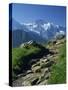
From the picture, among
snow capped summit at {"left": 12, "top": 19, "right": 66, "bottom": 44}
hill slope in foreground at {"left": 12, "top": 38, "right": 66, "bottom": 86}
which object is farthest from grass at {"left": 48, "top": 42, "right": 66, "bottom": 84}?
snow capped summit at {"left": 12, "top": 19, "right": 66, "bottom": 44}

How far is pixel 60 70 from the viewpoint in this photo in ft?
6.82

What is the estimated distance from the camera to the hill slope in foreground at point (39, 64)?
196 cm

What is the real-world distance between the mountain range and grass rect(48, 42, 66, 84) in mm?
133

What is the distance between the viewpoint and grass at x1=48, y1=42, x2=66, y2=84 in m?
2.05

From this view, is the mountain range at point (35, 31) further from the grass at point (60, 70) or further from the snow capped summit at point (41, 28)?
the grass at point (60, 70)

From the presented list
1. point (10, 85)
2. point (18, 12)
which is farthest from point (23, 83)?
point (18, 12)

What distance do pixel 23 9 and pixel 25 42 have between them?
260 mm

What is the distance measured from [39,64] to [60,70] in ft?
0.63

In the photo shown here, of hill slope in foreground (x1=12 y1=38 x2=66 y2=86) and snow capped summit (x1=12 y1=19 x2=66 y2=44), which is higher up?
snow capped summit (x1=12 y1=19 x2=66 y2=44)

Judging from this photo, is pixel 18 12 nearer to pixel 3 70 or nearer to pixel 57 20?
pixel 57 20

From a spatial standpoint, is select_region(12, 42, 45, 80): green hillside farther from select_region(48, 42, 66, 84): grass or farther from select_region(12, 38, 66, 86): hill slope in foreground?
select_region(48, 42, 66, 84): grass

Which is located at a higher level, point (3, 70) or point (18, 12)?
point (18, 12)

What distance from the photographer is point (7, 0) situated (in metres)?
1.98

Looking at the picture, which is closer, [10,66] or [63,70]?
[10,66]
